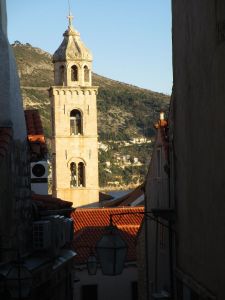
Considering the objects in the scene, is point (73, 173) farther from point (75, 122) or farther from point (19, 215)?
point (19, 215)

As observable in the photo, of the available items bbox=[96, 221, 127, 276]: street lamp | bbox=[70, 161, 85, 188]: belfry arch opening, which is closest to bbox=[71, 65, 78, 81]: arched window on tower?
bbox=[70, 161, 85, 188]: belfry arch opening

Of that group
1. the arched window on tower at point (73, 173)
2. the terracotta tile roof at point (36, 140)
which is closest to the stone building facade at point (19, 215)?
the terracotta tile roof at point (36, 140)

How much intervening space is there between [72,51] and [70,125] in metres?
4.64

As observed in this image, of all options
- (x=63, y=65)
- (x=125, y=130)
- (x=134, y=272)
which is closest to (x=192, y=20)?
(x=134, y=272)

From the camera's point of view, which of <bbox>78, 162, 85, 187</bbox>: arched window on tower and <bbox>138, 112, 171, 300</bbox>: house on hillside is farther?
<bbox>78, 162, 85, 187</bbox>: arched window on tower

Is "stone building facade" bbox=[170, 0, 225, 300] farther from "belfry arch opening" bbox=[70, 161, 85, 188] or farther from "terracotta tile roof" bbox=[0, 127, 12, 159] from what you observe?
"belfry arch opening" bbox=[70, 161, 85, 188]

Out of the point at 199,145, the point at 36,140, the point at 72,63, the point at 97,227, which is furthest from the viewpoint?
the point at 72,63

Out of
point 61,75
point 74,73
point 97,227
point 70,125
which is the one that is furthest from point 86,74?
point 97,227

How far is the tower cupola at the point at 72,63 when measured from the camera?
57562 millimetres

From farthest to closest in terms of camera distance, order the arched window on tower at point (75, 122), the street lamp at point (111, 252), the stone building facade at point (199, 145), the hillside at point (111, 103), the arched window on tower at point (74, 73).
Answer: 1. the hillside at point (111, 103)
2. the arched window on tower at point (75, 122)
3. the arched window on tower at point (74, 73)
4. the street lamp at point (111, 252)
5. the stone building facade at point (199, 145)

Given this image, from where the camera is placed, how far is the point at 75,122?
59.3 m

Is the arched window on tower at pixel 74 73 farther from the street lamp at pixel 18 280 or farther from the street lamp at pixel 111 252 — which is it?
the street lamp at pixel 18 280

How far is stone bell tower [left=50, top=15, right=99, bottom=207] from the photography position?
5781 cm

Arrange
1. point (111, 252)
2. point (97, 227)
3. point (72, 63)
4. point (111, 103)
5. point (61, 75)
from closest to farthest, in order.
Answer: point (111, 252)
point (97, 227)
point (72, 63)
point (61, 75)
point (111, 103)
